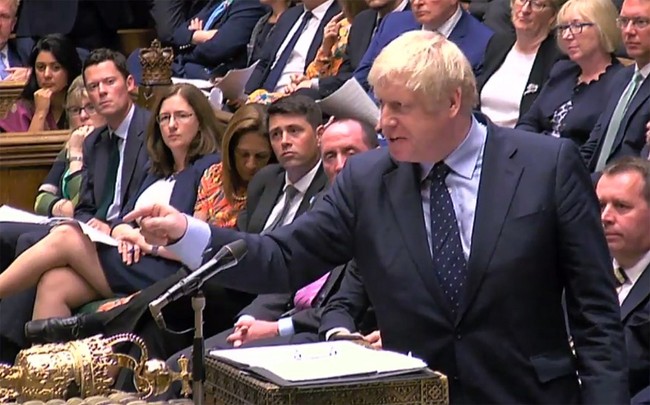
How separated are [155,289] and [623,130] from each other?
67.1 inches

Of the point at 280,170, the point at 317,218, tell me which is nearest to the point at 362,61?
the point at 280,170

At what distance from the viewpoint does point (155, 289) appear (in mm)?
4945

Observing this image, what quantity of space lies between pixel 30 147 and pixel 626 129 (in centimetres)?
307

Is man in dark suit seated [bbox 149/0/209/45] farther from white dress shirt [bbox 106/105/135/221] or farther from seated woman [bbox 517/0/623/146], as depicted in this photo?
seated woman [bbox 517/0/623/146]

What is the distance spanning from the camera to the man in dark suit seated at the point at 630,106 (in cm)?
484

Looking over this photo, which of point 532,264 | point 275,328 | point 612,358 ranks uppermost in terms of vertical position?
point 532,264

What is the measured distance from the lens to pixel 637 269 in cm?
364

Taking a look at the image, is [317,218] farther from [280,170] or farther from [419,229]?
[280,170]

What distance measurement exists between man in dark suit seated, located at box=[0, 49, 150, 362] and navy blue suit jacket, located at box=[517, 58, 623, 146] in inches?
65.7

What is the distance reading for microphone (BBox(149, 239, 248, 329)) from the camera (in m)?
2.43

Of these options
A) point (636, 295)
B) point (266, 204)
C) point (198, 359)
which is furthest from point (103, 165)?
point (198, 359)

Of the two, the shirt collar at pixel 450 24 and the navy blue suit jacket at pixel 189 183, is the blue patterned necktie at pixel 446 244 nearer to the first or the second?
the navy blue suit jacket at pixel 189 183

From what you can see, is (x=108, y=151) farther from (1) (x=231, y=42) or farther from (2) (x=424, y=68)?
(2) (x=424, y=68)

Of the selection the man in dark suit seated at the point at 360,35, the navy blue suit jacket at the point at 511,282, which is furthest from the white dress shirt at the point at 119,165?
the navy blue suit jacket at the point at 511,282
